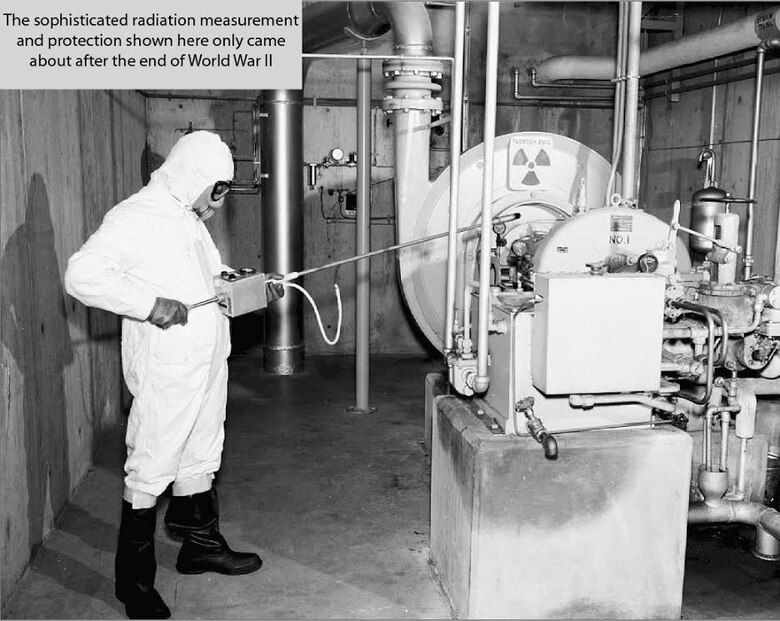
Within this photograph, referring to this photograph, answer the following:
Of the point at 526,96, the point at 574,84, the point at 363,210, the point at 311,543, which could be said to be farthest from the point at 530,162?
the point at 574,84

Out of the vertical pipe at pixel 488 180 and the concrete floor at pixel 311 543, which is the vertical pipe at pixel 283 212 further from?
the vertical pipe at pixel 488 180

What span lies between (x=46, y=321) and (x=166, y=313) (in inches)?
36.3

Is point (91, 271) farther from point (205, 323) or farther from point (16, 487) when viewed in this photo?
point (16, 487)

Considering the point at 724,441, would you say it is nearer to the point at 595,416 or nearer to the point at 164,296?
the point at 595,416

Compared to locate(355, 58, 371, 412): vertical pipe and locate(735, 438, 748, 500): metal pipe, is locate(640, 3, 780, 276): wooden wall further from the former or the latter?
locate(355, 58, 371, 412): vertical pipe

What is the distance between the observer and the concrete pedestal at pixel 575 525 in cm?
220

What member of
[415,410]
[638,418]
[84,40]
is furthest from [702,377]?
[415,410]

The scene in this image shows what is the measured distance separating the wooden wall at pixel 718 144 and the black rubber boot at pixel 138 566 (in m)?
3.44

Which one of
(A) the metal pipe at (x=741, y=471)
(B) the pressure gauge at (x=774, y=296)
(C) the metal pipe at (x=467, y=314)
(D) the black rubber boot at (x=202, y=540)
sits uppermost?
(B) the pressure gauge at (x=774, y=296)

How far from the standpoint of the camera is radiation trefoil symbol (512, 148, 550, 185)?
3.90m

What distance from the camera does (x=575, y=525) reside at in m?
2.23

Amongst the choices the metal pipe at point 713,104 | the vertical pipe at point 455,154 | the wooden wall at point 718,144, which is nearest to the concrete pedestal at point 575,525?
the vertical pipe at point 455,154

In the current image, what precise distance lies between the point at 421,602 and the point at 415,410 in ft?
7.40

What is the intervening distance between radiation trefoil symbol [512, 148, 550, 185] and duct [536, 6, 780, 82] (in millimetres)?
1451
